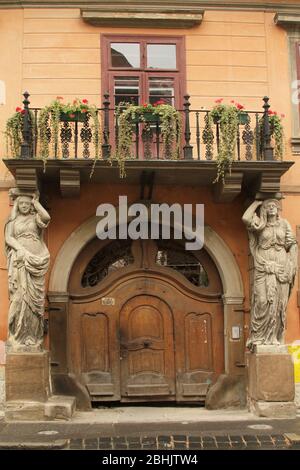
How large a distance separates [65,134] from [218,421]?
4601mm

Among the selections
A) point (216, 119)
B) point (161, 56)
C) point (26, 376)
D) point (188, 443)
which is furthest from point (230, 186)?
point (26, 376)

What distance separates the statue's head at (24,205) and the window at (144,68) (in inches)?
85.6

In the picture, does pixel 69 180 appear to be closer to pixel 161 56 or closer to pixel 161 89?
pixel 161 89

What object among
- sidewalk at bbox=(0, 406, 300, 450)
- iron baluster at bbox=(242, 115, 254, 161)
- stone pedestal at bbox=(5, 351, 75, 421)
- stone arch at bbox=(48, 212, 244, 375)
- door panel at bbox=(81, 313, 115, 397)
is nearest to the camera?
sidewalk at bbox=(0, 406, 300, 450)

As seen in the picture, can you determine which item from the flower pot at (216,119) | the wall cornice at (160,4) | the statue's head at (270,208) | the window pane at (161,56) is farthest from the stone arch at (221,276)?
the wall cornice at (160,4)

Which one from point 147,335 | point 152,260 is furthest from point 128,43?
point 147,335

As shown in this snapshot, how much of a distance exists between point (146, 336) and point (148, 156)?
2793 millimetres

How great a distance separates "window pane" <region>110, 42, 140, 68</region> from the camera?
1048 centimetres

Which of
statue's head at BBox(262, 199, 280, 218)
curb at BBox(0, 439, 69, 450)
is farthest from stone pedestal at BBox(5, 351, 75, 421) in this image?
statue's head at BBox(262, 199, 280, 218)

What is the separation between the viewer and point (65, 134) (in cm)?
955

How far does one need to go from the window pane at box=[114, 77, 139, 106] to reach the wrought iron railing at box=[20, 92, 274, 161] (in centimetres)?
45

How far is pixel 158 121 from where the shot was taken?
9562 millimetres

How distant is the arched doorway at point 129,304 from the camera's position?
388 inches

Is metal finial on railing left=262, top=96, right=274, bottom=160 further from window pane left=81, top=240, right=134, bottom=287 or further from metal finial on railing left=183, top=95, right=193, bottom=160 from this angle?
window pane left=81, top=240, right=134, bottom=287
